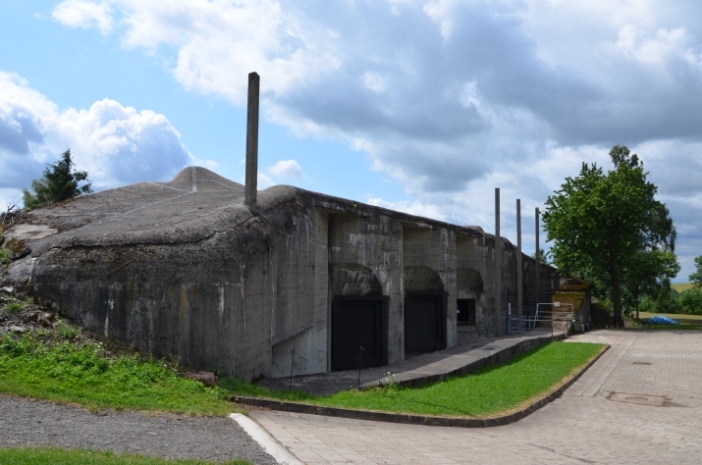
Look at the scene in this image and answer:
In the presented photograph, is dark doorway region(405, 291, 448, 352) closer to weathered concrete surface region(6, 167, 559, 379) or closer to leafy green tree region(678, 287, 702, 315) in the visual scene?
weathered concrete surface region(6, 167, 559, 379)

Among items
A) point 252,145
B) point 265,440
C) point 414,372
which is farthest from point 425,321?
point 265,440

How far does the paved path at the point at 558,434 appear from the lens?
729cm

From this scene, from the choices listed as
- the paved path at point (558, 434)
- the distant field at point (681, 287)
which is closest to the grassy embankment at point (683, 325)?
the paved path at point (558, 434)

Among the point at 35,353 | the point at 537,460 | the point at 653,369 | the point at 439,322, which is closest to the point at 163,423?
the point at 35,353

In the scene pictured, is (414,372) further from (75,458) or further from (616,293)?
(616,293)

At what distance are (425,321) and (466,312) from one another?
5674 mm

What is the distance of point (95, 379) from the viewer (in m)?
8.65

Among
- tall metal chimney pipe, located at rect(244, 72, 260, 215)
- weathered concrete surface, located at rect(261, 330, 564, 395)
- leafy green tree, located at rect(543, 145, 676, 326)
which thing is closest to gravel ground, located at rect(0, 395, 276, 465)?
weathered concrete surface, located at rect(261, 330, 564, 395)

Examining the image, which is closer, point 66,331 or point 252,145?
point 66,331

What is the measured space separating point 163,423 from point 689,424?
8324 mm

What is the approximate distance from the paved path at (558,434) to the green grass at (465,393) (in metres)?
0.51

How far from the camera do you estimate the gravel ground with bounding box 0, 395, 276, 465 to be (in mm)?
6156

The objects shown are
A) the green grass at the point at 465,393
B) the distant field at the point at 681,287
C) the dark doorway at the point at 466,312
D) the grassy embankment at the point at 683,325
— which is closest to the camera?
the green grass at the point at 465,393

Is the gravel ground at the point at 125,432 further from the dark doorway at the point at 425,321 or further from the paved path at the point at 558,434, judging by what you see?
the dark doorway at the point at 425,321
